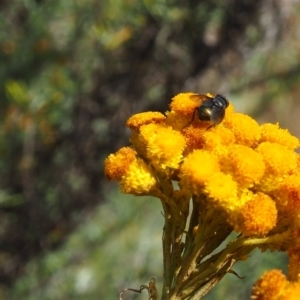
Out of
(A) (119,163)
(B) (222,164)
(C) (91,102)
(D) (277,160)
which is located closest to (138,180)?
(A) (119,163)

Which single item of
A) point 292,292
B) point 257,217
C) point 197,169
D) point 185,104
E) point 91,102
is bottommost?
point 292,292

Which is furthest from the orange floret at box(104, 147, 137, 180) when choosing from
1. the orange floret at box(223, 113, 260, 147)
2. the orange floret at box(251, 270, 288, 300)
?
the orange floret at box(251, 270, 288, 300)

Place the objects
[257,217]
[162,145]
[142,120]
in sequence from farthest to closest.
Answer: [142,120] < [162,145] < [257,217]

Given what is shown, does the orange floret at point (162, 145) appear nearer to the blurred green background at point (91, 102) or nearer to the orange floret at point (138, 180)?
the orange floret at point (138, 180)

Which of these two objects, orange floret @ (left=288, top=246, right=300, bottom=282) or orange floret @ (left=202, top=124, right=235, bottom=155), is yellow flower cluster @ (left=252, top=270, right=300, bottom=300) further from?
orange floret @ (left=202, top=124, right=235, bottom=155)

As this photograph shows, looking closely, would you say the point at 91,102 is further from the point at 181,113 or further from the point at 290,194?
the point at 290,194

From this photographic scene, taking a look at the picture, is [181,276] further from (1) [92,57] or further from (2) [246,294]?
(1) [92,57]

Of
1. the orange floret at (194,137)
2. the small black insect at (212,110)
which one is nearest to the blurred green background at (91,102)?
the small black insect at (212,110)
